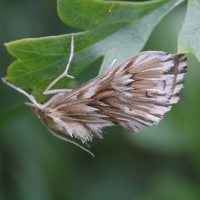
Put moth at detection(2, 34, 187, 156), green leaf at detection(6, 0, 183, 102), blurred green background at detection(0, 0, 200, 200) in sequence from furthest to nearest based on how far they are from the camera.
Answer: blurred green background at detection(0, 0, 200, 200)
green leaf at detection(6, 0, 183, 102)
moth at detection(2, 34, 187, 156)

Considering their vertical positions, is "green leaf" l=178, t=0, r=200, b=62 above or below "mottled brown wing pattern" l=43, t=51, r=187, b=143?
above

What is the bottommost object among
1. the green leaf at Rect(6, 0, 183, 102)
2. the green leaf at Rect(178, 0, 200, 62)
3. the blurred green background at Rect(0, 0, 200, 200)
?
the blurred green background at Rect(0, 0, 200, 200)

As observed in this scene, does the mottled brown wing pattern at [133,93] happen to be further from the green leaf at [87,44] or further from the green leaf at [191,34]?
the green leaf at [87,44]

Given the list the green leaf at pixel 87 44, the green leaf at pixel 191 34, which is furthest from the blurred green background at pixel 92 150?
the green leaf at pixel 191 34

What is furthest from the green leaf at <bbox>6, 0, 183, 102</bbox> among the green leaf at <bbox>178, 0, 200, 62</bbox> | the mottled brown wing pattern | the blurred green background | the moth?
the blurred green background

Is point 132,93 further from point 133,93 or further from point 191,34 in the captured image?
point 191,34

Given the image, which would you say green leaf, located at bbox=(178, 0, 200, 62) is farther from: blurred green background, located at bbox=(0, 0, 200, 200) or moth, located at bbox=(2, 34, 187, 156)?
blurred green background, located at bbox=(0, 0, 200, 200)
